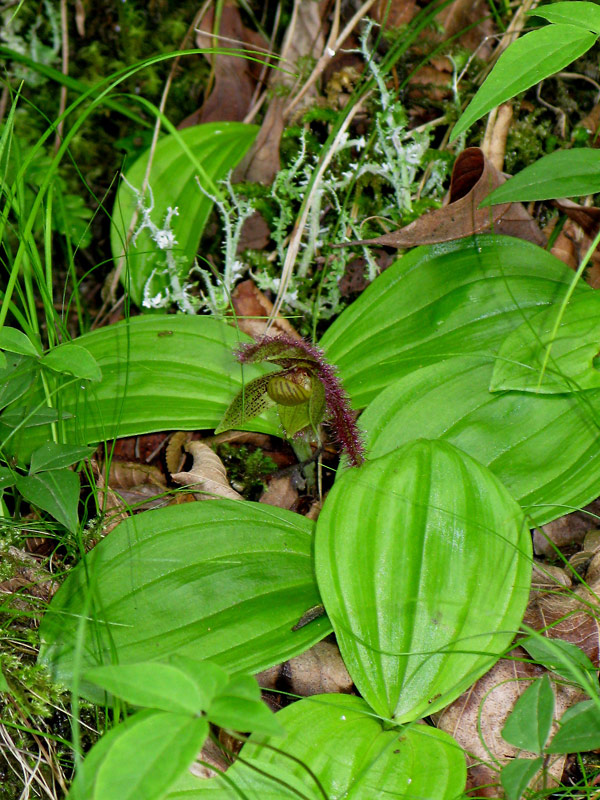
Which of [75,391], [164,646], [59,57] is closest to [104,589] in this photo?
[164,646]

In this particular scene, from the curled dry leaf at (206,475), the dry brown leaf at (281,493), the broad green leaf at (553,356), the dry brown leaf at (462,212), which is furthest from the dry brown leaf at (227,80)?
the broad green leaf at (553,356)

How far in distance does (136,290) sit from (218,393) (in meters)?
0.60

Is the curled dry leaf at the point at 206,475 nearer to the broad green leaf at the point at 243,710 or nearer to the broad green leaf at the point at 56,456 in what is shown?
the broad green leaf at the point at 56,456

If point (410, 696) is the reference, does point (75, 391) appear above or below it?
above

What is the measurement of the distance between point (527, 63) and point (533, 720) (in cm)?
118

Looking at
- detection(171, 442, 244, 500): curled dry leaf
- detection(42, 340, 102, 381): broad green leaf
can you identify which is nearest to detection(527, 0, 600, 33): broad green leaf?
detection(42, 340, 102, 381): broad green leaf

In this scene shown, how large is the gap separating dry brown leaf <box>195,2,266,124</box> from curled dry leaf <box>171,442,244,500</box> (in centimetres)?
149

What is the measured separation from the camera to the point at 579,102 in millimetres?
2744

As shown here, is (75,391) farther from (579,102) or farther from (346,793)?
(579,102)

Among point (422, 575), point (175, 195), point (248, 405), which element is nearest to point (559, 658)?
point (422, 575)

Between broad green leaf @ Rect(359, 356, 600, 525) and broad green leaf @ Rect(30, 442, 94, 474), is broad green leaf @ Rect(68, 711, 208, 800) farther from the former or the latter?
broad green leaf @ Rect(359, 356, 600, 525)

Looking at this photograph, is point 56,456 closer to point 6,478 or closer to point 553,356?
point 6,478

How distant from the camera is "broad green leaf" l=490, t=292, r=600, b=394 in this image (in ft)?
5.77

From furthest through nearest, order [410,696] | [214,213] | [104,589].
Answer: [214,213] < [104,589] < [410,696]
